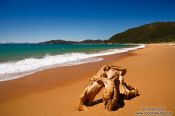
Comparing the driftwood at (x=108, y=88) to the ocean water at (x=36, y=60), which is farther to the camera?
the ocean water at (x=36, y=60)

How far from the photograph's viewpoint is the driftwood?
4.44 m

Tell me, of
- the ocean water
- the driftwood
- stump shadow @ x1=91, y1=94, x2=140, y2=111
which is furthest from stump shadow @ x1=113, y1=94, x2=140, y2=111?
the ocean water

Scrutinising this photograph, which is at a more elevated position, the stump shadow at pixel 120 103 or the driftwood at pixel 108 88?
the driftwood at pixel 108 88

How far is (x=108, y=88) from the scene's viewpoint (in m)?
4.44

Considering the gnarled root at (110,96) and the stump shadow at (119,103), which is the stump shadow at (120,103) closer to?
the stump shadow at (119,103)

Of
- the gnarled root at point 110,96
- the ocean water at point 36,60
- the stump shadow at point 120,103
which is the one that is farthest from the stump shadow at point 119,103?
the ocean water at point 36,60

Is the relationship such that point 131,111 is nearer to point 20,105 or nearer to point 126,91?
point 126,91

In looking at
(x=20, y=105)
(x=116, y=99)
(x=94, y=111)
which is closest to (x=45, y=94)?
(x=20, y=105)

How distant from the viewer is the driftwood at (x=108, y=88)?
444 cm

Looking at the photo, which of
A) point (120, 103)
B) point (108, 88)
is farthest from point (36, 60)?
point (108, 88)

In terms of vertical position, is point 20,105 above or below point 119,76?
below

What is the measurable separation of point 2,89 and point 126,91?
4.65 m

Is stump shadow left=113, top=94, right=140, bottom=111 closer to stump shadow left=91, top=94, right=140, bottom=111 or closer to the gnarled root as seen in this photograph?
stump shadow left=91, top=94, right=140, bottom=111

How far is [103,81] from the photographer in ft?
15.5
